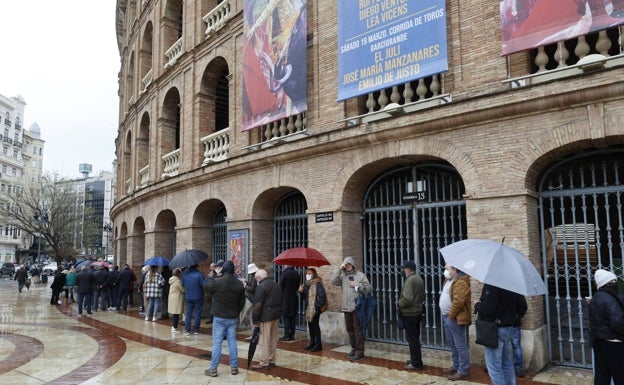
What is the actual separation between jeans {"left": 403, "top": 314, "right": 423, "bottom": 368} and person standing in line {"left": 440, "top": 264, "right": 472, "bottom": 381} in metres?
0.45

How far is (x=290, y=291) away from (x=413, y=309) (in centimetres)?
332

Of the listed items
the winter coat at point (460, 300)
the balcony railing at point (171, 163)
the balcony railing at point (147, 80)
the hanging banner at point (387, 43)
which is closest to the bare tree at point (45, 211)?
the balcony railing at point (147, 80)

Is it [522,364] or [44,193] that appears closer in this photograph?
[522,364]

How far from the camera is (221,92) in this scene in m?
16.9

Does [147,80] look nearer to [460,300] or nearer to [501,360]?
[460,300]

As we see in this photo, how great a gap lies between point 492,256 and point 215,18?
1275 centimetres

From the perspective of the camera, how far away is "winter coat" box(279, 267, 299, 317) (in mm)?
10352

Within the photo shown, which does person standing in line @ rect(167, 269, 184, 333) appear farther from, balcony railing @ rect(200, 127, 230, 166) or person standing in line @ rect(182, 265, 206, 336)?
balcony railing @ rect(200, 127, 230, 166)

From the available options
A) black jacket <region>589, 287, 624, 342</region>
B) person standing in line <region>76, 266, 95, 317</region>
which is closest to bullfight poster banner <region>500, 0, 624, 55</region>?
black jacket <region>589, 287, 624, 342</region>

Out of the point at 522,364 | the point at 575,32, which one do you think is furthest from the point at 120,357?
the point at 575,32

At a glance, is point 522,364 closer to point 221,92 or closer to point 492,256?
point 492,256

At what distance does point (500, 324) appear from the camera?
575 cm

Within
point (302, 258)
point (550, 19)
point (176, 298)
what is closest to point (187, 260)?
point (176, 298)

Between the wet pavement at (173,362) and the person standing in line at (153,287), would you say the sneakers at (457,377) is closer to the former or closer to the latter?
the wet pavement at (173,362)
